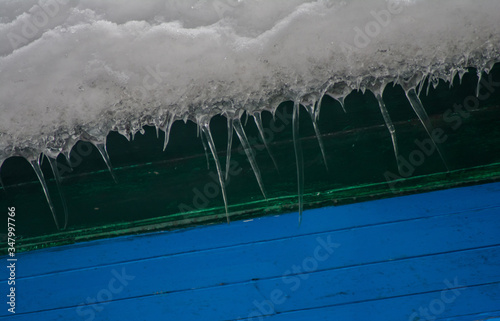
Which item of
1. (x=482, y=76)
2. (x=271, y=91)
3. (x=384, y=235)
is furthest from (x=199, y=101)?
(x=384, y=235)

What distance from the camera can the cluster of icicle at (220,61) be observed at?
1.17 meters

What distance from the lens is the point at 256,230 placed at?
1.83m

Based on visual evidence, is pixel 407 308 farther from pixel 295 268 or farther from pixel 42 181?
pixel 42 181

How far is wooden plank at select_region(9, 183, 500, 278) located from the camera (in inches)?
69.6

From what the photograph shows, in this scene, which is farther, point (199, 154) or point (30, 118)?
point (199, 154)

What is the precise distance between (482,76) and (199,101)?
1.06 meters

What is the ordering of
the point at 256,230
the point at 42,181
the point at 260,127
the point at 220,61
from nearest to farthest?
the point at 220,61 → the point at 260,127 → the point at 42,181 → the point at 256,230

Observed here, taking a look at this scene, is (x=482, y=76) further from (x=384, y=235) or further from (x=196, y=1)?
(x=196, y=1)

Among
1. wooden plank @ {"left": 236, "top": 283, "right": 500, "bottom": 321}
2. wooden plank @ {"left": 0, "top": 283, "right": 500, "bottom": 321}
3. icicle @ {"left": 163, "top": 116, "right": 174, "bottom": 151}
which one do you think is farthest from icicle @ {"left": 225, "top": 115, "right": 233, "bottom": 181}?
wooden plank @ {"left": 236, "top": 283, "right": 500, "bottom": 321}

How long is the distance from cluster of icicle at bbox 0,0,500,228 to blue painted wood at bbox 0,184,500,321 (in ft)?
2.43

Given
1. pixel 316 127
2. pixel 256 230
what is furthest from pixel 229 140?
pixel 256 230

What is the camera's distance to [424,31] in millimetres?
1165

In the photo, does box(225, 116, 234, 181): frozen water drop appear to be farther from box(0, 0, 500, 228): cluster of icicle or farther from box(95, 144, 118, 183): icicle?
box(95, 144, 118, 183): icicle

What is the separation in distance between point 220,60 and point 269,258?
1133 mm
